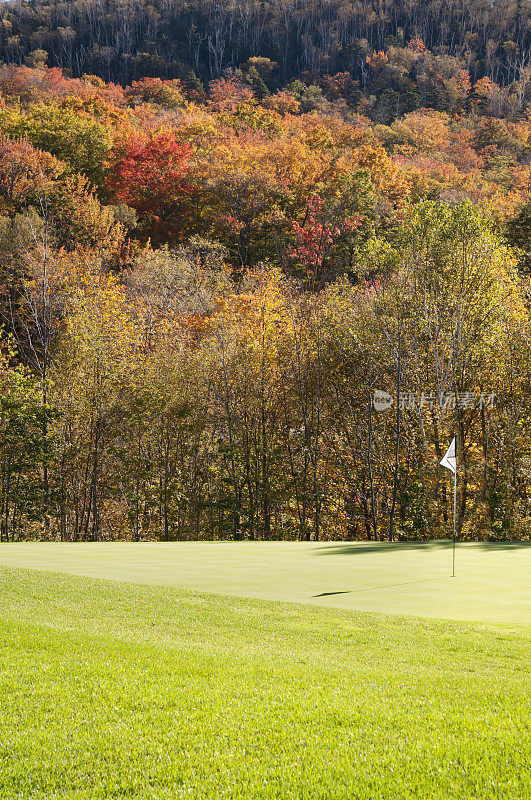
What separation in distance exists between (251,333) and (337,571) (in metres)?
13.8

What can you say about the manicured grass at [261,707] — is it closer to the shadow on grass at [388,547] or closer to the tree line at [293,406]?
the shadow on grass at [388,547]

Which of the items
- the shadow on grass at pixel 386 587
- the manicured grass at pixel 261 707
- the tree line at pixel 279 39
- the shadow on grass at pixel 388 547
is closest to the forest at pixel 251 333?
the shadow on grass at pixel 388 547

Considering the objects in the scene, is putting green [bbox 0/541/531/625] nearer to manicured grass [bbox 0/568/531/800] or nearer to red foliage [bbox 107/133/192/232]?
manicured grass [bbox 0/568/531/800]

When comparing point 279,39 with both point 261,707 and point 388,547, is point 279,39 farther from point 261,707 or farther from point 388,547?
point 261,707

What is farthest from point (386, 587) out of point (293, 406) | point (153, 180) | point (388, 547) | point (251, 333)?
point (153, 180)

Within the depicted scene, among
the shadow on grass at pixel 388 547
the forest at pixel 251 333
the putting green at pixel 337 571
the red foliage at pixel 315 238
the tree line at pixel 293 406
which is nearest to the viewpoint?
the putting green at pixel 337 571

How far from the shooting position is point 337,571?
10.3 m

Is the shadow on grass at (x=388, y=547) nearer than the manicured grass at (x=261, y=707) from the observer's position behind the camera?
No

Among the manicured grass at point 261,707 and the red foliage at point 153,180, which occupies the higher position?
the red foliage at point 153,180

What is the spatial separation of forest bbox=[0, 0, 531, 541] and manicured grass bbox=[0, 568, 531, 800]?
44.9ft

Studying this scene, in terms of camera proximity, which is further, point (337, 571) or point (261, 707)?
point (337, 571)

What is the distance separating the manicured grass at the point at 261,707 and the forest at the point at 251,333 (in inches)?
539

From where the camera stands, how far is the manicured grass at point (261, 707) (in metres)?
3.56

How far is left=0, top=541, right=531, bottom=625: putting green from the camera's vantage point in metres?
7.83
